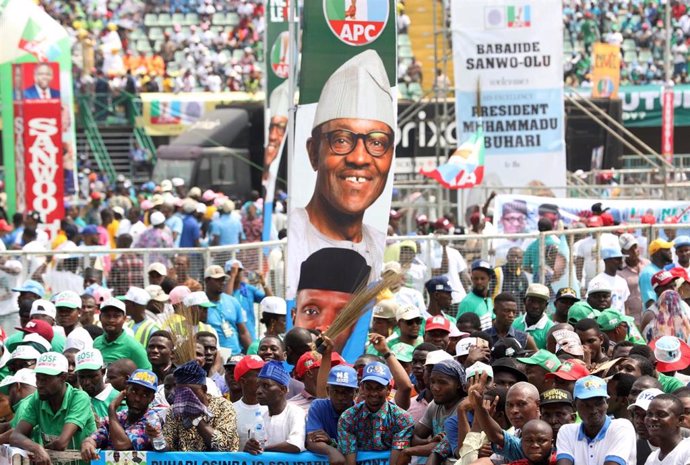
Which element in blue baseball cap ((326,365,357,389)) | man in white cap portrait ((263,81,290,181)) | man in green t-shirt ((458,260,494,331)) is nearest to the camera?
blue baseball cap ((326,365,357,389))

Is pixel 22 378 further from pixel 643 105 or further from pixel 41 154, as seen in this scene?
pixel 643 105

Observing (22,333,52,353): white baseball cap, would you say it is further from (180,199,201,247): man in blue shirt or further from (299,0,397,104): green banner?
(180,199,201,247): man in blue shirt

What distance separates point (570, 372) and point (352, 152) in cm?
307

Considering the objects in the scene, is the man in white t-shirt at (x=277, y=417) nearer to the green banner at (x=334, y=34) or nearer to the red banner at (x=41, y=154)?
the green banner at (x=334, y=34)

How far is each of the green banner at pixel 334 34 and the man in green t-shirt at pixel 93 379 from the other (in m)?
2.73

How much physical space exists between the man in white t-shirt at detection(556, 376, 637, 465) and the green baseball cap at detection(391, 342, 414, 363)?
2.41 m

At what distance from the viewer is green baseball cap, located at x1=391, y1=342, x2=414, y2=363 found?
10453 millimetres

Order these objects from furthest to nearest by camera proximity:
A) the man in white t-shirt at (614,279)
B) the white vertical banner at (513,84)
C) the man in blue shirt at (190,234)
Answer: the white vertical banner at (513,84), the man in blue shirt at (190,234), the man in white t-shirt at (614,279)

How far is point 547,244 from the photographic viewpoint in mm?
16031

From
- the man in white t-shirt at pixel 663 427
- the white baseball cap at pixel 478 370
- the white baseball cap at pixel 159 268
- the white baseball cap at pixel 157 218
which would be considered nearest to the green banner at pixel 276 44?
the white baseball cap at pixel 157 218

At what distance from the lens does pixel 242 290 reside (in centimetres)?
1516

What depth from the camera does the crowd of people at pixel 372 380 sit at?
827 cm

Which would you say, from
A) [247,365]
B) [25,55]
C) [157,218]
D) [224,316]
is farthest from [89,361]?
[25,55]

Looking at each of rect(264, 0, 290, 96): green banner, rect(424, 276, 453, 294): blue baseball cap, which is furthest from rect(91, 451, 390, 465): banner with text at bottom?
rect(264, 0, 290, 96): green banner
